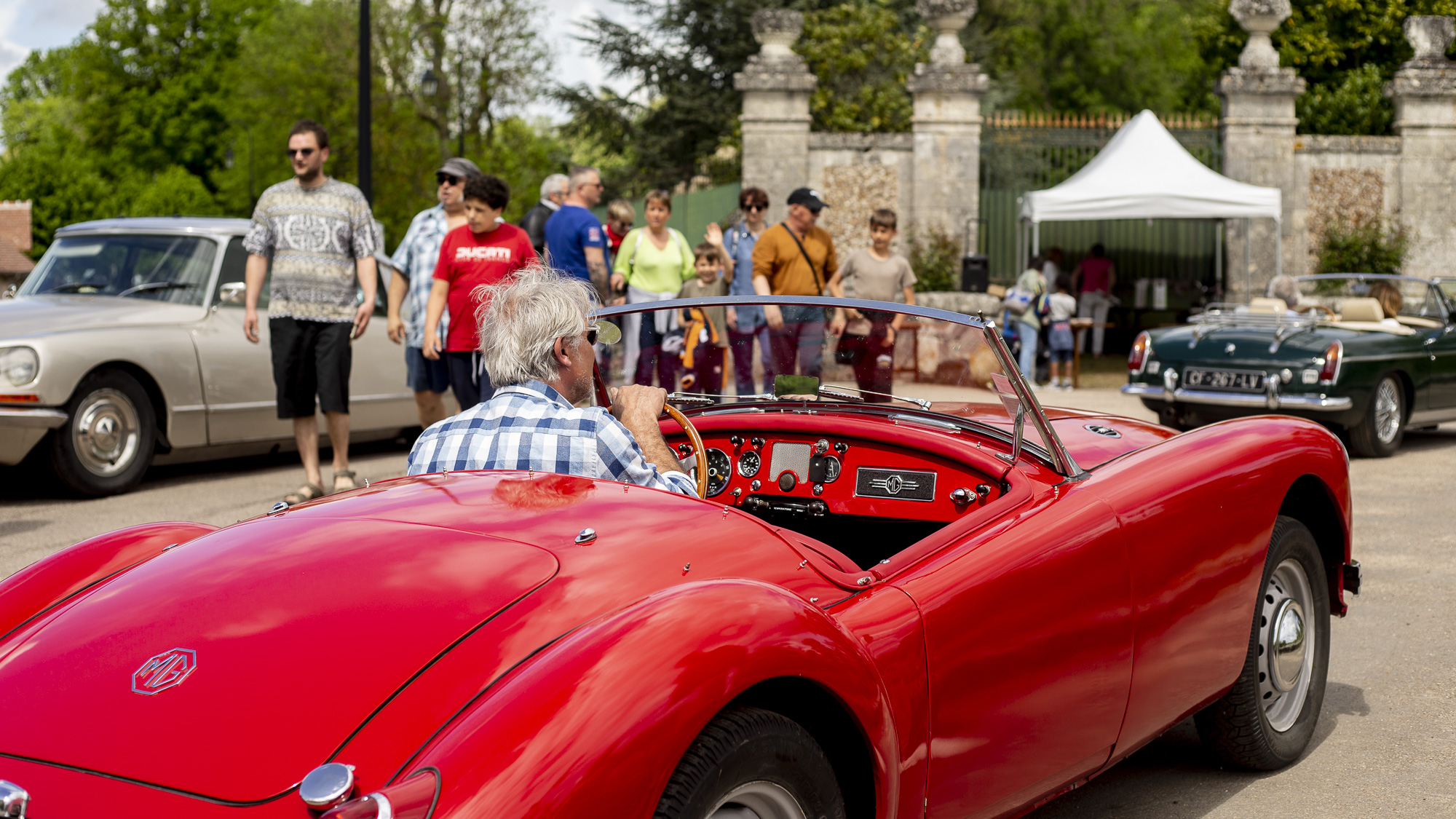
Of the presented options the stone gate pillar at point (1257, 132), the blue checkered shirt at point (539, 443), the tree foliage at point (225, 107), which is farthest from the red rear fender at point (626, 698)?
the tree foliage at point (225, 107)

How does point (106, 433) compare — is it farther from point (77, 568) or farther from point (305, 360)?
point (77, 568)

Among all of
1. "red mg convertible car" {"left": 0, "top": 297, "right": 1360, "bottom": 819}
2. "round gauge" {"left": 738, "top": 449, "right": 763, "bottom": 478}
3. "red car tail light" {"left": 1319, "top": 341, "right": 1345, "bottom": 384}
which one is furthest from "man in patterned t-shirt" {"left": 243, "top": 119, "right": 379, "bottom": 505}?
"red car tail light" {"left": 1319, "top": 341, "right": 1345, "bottom": 384}

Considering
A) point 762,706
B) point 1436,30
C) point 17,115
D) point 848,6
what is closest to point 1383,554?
point 762,706

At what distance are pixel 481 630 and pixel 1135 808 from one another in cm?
218

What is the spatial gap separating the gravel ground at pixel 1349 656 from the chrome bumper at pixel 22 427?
0.33 m

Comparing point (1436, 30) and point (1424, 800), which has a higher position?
point (1436, 30)

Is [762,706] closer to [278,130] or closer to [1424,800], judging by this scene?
[1424,800]

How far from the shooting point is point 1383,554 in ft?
22.2

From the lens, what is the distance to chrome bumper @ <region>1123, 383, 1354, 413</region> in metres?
10.0

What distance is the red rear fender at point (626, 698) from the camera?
1799 millimetres

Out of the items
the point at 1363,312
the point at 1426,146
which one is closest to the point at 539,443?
the point at 1363,312

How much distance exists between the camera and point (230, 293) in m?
8.77

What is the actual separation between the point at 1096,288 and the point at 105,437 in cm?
1608

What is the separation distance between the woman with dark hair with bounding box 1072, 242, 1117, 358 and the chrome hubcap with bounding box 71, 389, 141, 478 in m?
15.4
